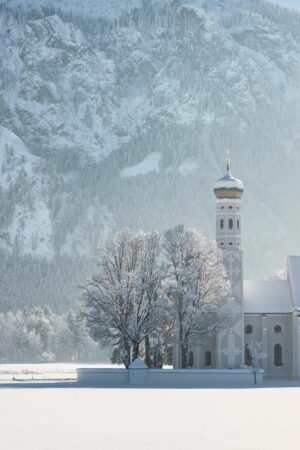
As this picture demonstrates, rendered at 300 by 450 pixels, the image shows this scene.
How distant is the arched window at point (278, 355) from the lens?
351ft

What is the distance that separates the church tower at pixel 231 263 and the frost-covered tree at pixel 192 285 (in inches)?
180

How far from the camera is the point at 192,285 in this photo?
98.2 m

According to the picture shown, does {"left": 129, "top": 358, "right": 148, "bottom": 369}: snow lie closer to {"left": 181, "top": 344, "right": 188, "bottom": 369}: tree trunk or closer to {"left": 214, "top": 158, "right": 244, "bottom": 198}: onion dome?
{"left": 181, "top": 344, "right": 188, "bottom": 369}: tree trunk

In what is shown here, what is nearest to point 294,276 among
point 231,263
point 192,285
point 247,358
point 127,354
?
point 231,263

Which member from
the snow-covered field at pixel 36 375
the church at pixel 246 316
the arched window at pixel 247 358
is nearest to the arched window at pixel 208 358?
the church at pixel 246 316

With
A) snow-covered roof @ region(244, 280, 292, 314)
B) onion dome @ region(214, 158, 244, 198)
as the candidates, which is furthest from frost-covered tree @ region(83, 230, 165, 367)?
snow-covered roof @ region(244, 280, 292, 314)

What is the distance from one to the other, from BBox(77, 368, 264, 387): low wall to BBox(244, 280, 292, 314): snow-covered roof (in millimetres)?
16031

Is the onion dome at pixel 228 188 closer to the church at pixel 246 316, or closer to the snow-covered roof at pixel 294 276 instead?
the church at pixel 246 316
